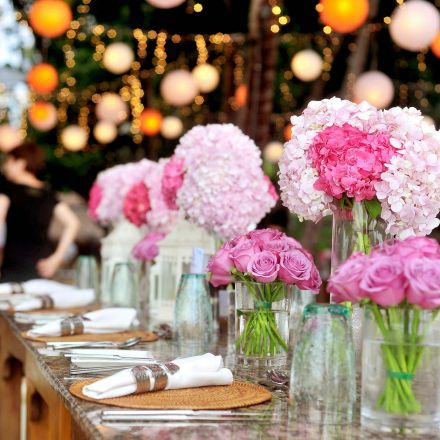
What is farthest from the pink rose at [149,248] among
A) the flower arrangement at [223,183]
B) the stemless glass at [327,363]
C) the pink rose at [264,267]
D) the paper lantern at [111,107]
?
the paper lantern at [111,107]

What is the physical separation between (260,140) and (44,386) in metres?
4.86

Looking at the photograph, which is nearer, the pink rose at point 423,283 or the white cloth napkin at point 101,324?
the pink rose at point 423,283

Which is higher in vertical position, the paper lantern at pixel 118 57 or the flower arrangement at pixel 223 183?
the paper lantern at pixel 118 57

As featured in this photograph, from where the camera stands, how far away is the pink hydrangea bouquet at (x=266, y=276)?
1.85 meters

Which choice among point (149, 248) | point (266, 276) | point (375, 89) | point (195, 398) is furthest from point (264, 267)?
point (375, 89)

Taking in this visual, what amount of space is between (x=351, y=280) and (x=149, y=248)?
1.88 metres

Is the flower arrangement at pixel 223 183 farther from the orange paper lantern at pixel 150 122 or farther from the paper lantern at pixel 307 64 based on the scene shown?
the orange paper lantern at pixel 150 122

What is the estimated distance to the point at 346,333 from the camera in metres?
1.39

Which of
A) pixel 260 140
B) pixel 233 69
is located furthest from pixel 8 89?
pixel 260 140

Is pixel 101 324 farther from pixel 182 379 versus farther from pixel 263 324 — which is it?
pixel 182 379

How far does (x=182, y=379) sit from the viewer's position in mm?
1565

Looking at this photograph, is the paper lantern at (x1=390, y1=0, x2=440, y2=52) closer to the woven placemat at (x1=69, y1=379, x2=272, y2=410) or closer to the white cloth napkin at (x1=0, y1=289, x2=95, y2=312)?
the white cloth napkin at (x1=0, y1=289, x2=95, y2=312)

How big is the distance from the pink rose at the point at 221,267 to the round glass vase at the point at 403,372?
0.65 m

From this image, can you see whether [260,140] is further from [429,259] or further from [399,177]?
[429,259]
